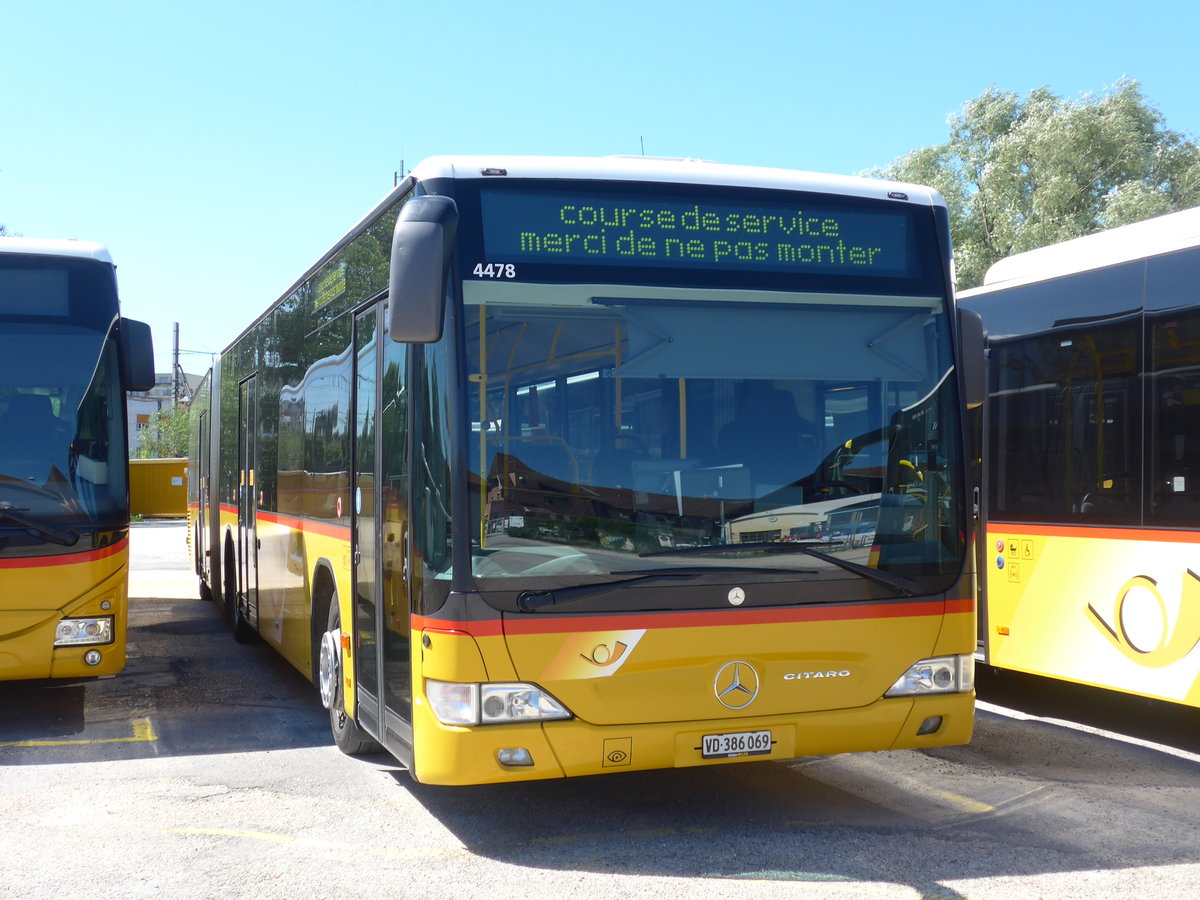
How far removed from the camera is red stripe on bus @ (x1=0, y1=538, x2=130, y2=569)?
7.97 m

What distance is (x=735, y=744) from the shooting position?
18.0 feet

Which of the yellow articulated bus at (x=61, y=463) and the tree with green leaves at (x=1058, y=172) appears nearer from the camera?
the yellow articulated bus at (x=61, y=463)

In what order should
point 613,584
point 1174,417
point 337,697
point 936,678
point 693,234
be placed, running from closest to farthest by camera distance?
point 613,584 → point 693,234 → point 936,678 → point 1174,417 → point 337,697

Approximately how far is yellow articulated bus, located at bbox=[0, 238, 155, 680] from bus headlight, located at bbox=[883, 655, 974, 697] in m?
5.24

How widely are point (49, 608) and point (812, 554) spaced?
5.12 m

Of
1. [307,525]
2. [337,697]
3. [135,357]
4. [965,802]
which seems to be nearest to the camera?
[965,802]

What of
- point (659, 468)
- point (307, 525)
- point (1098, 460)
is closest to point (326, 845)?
point (659, 468)

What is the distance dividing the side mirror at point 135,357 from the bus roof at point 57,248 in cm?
46

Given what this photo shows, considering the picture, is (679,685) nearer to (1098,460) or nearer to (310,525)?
(310,525)

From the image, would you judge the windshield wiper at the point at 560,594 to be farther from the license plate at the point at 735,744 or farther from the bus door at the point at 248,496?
the bus door at the point at 248,496

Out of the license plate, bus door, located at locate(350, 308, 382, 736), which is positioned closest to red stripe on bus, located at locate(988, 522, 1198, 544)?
the license plate

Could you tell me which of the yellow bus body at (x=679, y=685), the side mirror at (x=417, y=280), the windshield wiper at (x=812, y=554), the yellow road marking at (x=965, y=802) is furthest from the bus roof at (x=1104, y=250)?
the side mirror at (x=417, y=280)

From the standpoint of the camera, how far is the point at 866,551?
5.67 metres

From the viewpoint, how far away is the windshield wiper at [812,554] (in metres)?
5.40
